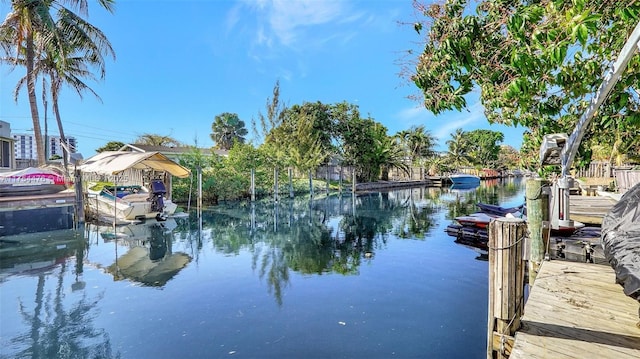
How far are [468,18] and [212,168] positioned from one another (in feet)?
70.8

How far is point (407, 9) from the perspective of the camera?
4449 millimetres

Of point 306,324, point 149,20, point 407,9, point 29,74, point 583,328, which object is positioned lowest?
point 306,324

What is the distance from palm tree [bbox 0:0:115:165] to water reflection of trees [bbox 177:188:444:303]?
10.3 m

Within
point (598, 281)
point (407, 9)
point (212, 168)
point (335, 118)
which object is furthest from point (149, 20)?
point (335, 118)

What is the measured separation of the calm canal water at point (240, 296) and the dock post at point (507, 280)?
1093mm

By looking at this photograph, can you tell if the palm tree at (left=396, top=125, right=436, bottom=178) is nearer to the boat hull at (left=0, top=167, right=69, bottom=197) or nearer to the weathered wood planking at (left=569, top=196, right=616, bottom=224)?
the weathered wood planking at (left=569, top=196, right=616, bottom=224)

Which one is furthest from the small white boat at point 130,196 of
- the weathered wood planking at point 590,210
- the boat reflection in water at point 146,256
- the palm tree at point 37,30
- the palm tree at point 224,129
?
the palm tree at point 224,129

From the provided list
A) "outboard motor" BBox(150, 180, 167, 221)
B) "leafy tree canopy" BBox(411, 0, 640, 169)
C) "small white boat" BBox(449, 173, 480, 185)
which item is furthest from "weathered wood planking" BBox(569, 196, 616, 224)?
"small white boat" BBox(449, 173, 480, 185)

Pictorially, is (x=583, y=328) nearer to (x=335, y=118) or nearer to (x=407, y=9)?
(x=407, y=9)

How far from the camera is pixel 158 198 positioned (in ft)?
46.0

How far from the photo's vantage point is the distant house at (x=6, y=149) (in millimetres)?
17703

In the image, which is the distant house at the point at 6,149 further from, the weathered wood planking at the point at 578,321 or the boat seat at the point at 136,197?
the weathered wood planking at the point at 578,321

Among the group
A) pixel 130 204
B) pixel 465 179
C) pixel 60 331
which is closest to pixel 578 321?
pixel 60 331

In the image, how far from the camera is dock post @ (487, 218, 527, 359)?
333cm
